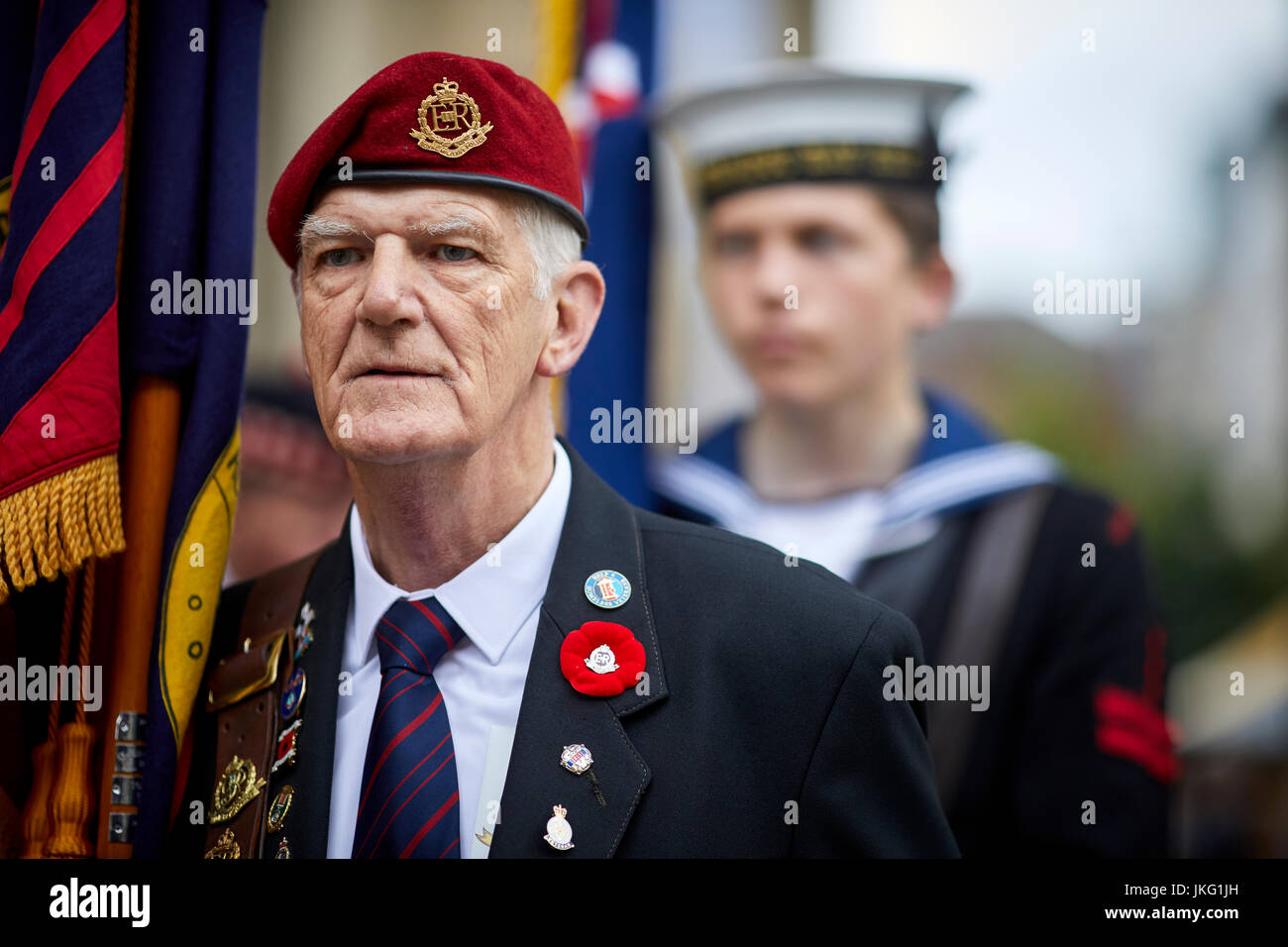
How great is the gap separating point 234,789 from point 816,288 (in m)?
2.44

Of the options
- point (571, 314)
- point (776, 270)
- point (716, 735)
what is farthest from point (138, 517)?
point (776, 270)

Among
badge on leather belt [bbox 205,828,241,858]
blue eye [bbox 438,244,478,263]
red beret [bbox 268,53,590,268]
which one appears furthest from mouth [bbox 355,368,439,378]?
badge on leather belt [bbox 205,828,241,858]

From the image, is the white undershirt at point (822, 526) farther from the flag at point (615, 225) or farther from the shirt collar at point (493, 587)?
the shirt collar at point (493, 587)

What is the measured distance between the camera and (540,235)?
1968 millimetres

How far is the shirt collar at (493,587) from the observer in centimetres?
196

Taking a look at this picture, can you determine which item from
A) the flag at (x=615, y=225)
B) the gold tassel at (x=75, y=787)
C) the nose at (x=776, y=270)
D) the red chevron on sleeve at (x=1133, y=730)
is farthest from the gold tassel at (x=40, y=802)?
the red chevron on sleeve at (x=1133, y=730)

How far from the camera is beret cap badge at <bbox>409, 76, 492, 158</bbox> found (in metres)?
1.88

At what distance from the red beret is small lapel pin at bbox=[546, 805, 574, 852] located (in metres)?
0.93

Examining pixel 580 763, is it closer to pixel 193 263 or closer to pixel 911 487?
pixel 193 263

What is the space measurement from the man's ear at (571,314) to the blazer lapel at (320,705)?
0.47m

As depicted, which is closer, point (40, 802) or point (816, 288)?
point (40, 802)

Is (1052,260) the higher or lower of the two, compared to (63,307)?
higher

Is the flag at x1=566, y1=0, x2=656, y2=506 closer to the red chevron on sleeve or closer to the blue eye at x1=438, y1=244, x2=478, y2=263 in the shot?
the red chevron on sleeve

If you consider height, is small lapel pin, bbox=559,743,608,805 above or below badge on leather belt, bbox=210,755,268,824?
above
